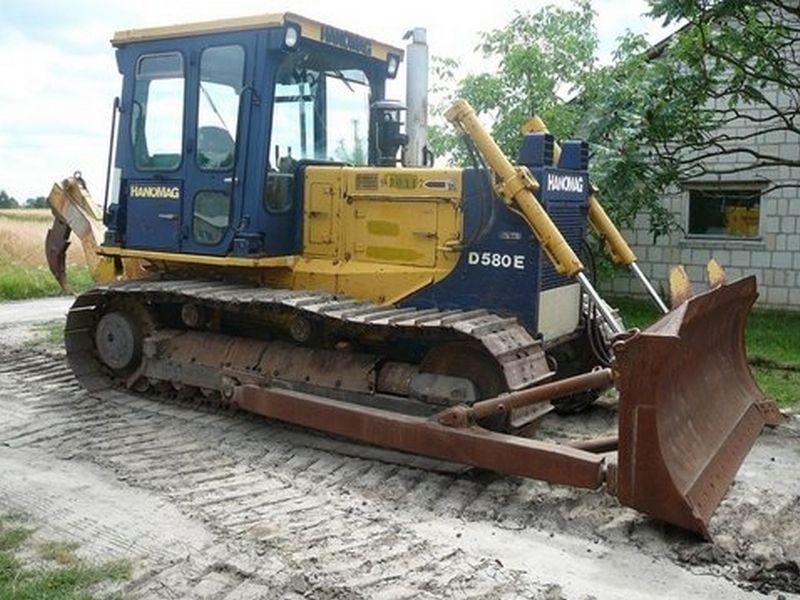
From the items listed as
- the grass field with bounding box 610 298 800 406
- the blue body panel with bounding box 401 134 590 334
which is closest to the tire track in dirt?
the blue body panel with bounding box 401 134 590 334

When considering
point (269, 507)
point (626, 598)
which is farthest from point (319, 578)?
point (626, 598)

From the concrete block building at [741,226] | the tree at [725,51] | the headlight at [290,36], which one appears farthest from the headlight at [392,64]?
the concrete block building at [741,226]

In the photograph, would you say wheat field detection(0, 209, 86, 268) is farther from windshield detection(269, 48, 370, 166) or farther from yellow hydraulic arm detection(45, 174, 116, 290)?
windshield detection(269, 48, 370, 166)

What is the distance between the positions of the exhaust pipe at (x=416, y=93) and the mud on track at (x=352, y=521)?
239cm

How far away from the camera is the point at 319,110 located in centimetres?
712

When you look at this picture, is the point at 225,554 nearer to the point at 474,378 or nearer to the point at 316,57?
the point at 474,378

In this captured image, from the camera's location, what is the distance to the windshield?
6.82 meters

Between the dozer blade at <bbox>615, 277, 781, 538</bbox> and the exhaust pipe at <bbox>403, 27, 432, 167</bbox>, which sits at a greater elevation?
the exhaust pipe at <bbox>403, 27, 432, 167</bbox>

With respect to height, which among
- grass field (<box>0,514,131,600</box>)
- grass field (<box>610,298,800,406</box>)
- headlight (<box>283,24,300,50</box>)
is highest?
headlight (<box>283,24,300,50</box>)

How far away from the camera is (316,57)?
276 inches

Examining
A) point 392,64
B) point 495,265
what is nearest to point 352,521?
point 495,265

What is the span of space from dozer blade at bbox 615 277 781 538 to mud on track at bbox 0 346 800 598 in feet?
0.61

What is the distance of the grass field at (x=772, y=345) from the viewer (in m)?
8.01

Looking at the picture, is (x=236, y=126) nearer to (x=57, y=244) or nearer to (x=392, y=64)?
(x=392, y=64)
